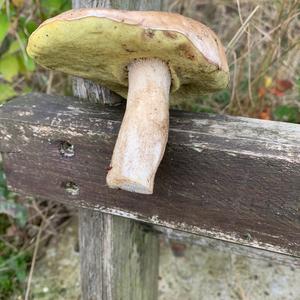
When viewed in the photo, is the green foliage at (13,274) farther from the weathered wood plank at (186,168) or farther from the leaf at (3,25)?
the leaf at (3,25)

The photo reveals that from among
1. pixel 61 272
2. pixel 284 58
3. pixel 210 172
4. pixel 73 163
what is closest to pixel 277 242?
pixel 210 172

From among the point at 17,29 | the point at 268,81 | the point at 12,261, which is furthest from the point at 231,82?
the point at 12,261

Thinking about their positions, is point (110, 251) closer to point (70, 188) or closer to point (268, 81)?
point (70, 188)

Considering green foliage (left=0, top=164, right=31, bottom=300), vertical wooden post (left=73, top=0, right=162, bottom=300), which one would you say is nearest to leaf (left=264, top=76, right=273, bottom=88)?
vertical wooden post (left=73, top=0, right=162, bottom=300)

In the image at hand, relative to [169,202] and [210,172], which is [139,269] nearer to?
[169,202]

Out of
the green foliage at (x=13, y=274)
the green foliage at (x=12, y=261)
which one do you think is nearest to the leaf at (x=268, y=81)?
the green foliage at (x=12, y=261)

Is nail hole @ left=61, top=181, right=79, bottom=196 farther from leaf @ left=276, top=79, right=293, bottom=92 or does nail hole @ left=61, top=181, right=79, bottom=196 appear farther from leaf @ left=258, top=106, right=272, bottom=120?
leaf @ left=276, top=79, right=293, bottom=92
